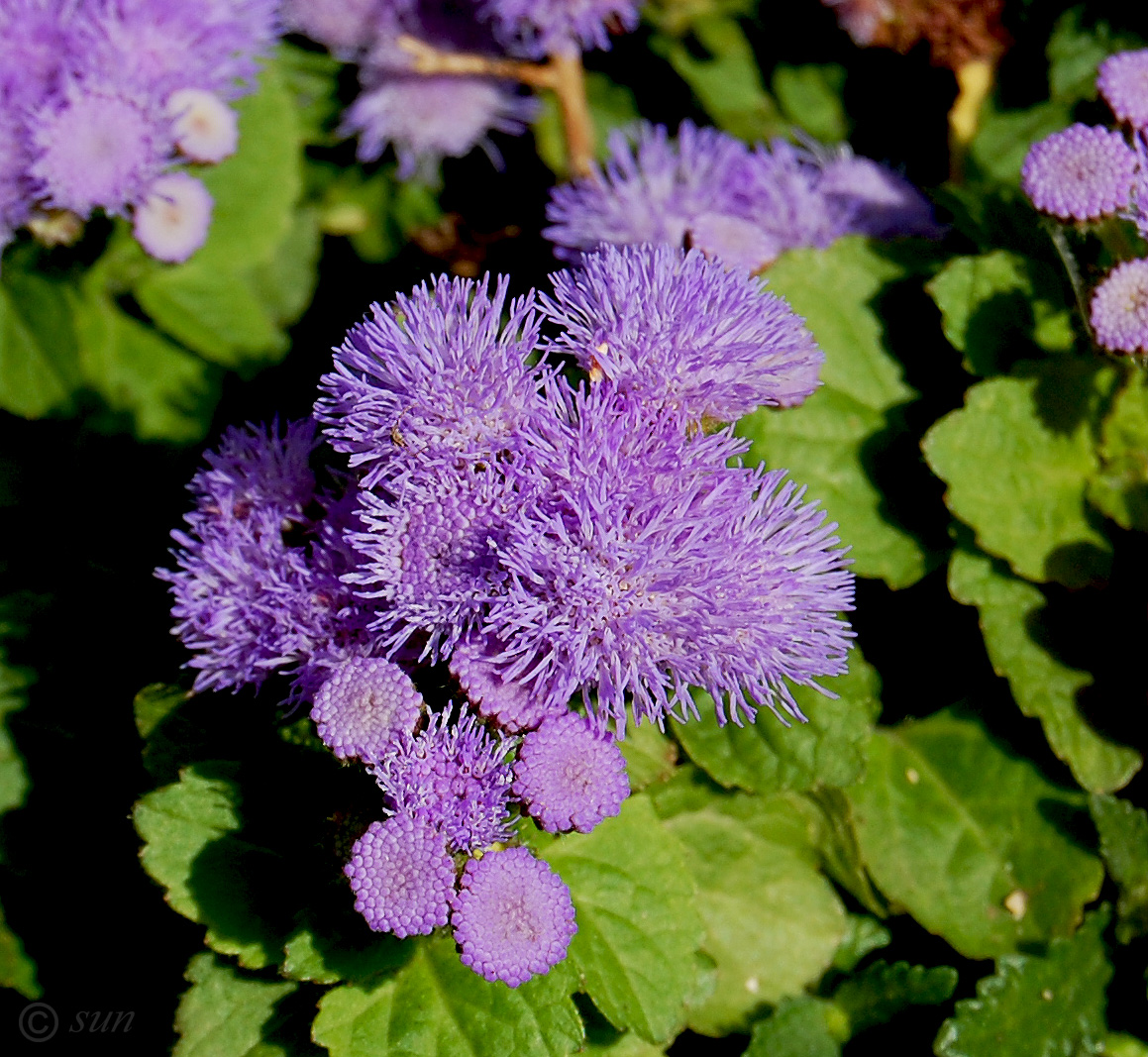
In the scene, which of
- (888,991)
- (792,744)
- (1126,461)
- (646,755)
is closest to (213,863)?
(646,755)

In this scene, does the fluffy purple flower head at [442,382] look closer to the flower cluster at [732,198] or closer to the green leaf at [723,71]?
the flower cluster at [732,198]

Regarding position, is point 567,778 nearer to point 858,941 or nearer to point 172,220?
point 858,941

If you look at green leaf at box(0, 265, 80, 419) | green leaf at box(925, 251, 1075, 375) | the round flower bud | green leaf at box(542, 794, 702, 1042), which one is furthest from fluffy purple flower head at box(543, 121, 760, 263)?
green leaf at box(542, 794, 702, 1042)

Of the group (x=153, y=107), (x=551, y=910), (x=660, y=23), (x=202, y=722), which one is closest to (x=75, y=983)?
(x=202, y=722)

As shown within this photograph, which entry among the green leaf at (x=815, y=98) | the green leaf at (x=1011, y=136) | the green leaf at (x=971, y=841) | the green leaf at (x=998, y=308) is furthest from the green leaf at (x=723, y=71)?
the green leaf at (x=971, y=841)

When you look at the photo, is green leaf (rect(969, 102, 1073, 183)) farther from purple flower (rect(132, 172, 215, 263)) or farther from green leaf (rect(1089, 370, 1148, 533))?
purple flower (rect(132, 172, 215, 263))

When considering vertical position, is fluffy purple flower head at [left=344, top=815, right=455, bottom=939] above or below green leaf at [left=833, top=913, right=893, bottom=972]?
above
